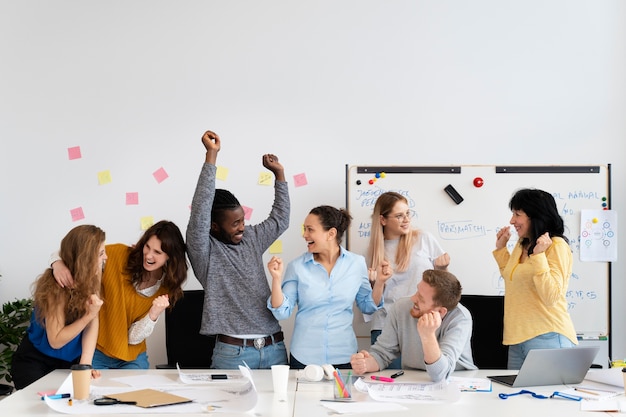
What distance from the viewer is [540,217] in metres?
3.44

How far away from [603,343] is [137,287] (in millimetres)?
2773

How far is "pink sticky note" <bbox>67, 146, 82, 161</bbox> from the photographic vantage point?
4312 millimetres

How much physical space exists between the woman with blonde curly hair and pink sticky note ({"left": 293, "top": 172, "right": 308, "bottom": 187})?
1479 mm

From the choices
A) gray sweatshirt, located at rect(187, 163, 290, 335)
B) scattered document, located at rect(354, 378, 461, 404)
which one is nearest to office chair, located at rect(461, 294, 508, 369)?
gray sweatshirt, located at rect(187, 163, 290, 335)

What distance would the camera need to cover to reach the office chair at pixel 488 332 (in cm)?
391

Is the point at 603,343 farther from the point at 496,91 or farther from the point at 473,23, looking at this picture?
the point at 473,23

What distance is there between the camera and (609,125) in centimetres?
434

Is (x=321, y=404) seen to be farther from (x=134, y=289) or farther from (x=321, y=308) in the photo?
(x=134, y=289)

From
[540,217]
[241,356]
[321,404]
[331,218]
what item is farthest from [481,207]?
[321,404]

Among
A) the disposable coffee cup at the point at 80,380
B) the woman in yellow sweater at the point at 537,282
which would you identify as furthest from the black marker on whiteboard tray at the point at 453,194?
the disposable coffee cup at the point at 80,380

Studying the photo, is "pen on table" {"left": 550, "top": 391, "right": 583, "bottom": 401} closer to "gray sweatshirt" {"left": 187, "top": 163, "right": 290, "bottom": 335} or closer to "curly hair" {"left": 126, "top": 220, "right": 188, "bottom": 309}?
"gray sweatshirt" {"left": 187, "top": 163, "right": 290, "bottom": 335}

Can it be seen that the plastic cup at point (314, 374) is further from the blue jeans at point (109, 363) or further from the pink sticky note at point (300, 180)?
the pink sticky note at point (300, 180)

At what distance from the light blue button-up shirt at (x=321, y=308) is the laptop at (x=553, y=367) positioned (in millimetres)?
786

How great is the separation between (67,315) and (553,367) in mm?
1953
